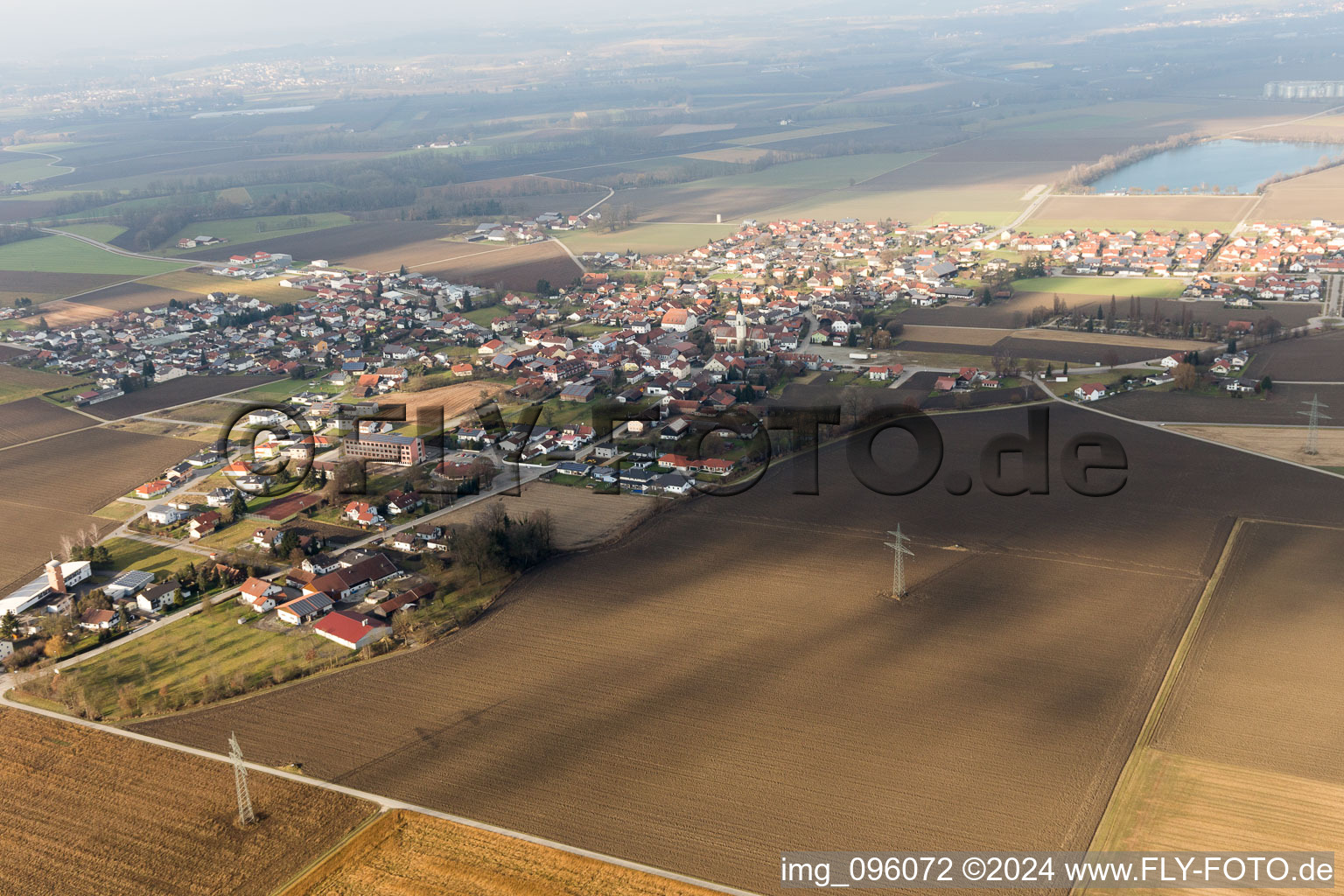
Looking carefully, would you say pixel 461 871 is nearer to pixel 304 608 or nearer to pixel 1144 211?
pixel 304 608

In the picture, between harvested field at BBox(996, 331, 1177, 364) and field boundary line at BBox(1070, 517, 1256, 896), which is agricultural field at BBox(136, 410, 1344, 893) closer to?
field boundary line at BBox(1070, 517, 1256, 896)

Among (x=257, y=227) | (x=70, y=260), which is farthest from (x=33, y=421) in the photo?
(x=257, y=227)

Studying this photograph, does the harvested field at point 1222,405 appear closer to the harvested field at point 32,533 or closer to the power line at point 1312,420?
the power line at point 1312,420

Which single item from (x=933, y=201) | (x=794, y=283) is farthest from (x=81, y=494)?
(x=933, y=201)

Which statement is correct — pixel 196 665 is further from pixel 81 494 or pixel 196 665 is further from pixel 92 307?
pixel 92 307

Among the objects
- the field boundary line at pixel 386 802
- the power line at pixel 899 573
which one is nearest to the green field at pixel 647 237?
the power line at pixel 899 573

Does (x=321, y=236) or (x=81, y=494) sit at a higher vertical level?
(x=321, y=236)

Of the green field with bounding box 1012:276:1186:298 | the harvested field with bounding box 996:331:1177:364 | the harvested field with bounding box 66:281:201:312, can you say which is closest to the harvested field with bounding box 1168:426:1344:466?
the harvested field with bounding box 996:331:1177:364
